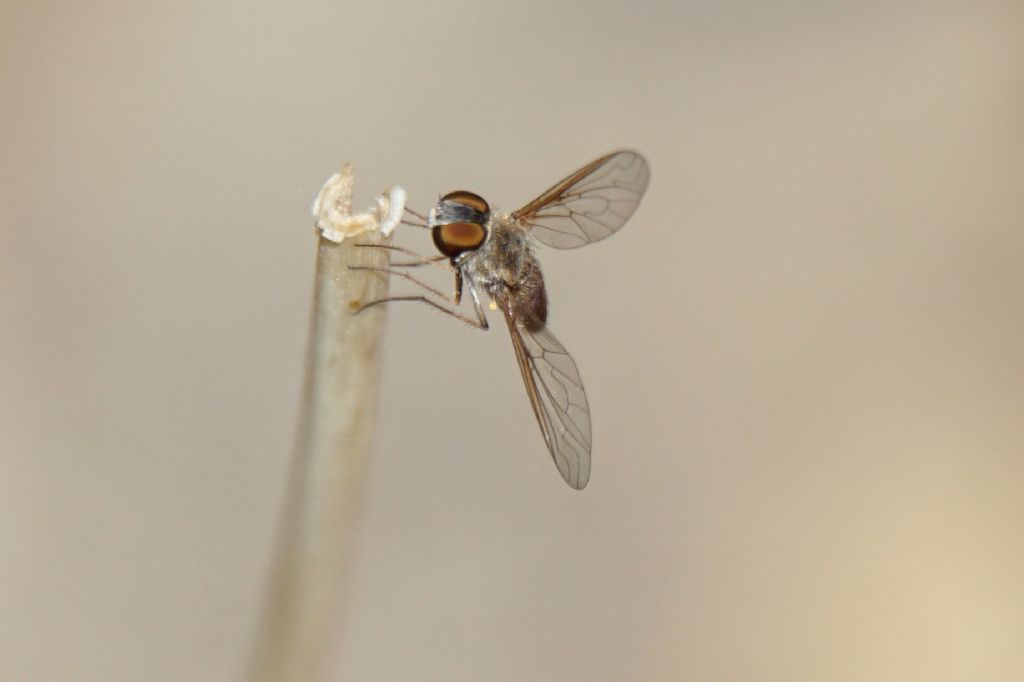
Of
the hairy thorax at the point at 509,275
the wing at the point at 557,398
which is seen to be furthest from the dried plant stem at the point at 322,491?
the hairy thorax at the point at 509,275

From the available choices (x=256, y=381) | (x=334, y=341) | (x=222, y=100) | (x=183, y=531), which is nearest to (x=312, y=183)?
(x=222, y=100)

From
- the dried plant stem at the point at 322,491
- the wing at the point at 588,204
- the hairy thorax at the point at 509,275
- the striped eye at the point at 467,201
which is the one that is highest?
the wing at the point at 588,204

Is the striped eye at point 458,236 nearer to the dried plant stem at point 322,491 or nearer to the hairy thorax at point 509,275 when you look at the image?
the hairy thorax at point 509,275

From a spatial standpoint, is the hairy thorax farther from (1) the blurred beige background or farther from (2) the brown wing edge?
(1) the blurred beige background

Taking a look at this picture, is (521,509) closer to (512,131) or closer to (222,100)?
Result: (512,131)

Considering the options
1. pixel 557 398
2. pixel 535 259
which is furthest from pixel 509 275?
pixel 557 398

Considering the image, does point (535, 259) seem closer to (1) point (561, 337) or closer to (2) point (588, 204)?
(2) point (588, 204)

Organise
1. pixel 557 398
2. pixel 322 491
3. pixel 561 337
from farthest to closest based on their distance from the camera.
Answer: pixel 561 337 < pixel 557 398 < pixel 322 491
